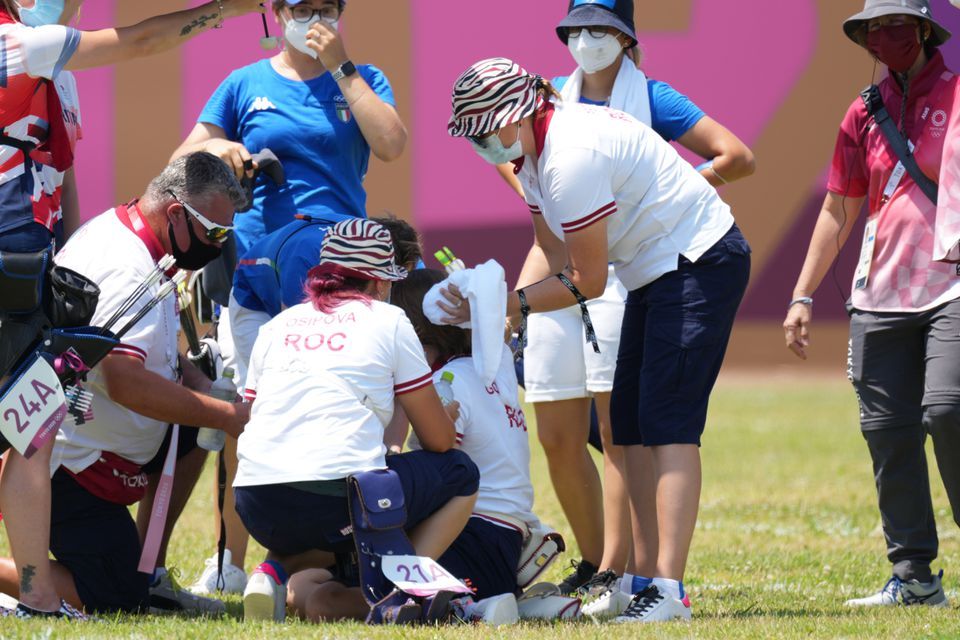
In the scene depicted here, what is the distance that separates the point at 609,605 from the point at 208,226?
193 cm

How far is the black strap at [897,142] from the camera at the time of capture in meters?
5.08

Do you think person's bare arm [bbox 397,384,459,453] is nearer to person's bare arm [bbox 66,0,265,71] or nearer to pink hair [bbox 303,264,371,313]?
pink hair [bbox 303,264,371,313]

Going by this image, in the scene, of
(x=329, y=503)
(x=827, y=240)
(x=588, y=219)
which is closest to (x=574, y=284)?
(x=588, y=219)

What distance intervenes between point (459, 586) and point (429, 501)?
31cm

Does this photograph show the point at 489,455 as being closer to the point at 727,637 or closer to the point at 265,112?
the point at 727,637

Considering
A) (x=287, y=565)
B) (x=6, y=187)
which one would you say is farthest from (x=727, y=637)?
(x=6, y=187)

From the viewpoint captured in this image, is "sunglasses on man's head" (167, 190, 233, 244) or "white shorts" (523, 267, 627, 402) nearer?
"sunglasses on man's head" (167, 190, 233, 244)

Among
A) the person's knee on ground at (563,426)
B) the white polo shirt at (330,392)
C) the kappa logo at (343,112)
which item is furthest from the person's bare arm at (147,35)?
the person's knee on ground at (563,426)

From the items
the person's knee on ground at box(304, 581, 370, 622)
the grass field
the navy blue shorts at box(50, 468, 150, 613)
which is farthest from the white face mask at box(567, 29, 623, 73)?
the navy blue shorts at box(50, 468, 150, 613)

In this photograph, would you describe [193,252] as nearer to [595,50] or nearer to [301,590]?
[301,590]

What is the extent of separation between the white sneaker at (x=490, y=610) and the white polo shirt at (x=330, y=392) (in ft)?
1.74

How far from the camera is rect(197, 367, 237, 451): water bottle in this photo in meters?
5.13

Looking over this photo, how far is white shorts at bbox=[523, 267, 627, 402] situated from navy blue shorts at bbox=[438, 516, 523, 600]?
1063mm

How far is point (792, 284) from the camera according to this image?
16812 millimetres
